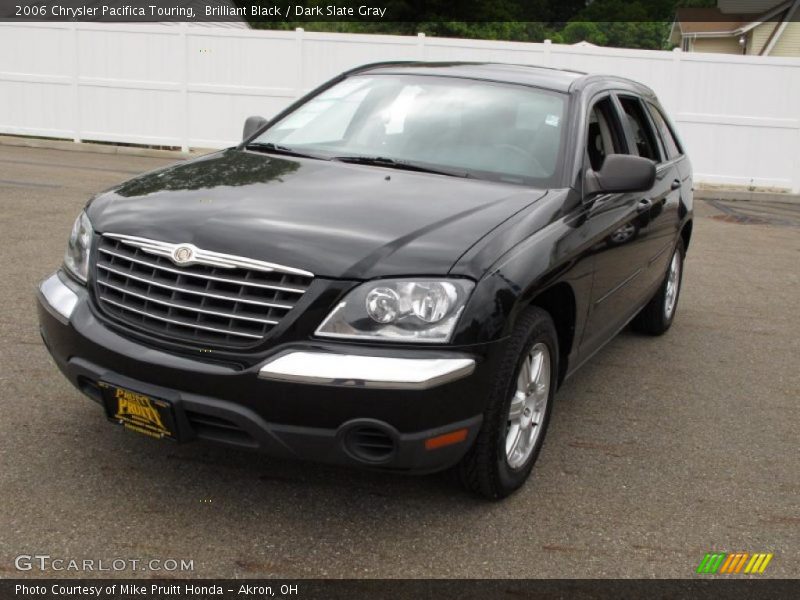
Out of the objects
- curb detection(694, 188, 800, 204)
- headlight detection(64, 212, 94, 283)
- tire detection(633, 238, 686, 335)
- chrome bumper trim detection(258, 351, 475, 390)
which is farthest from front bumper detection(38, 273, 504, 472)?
curb detection(694, 188, 800, 204)

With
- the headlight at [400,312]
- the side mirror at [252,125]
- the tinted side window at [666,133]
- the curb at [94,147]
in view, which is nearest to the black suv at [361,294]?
the headlight at [400,312]

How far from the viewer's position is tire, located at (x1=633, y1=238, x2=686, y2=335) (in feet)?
20.1

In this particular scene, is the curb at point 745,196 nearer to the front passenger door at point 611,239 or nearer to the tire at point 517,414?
the front passenger door at point 611,239

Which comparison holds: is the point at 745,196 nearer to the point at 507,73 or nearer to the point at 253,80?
the point at 253,80

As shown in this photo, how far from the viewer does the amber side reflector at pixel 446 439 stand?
3.00 metres

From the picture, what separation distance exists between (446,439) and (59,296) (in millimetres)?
1646

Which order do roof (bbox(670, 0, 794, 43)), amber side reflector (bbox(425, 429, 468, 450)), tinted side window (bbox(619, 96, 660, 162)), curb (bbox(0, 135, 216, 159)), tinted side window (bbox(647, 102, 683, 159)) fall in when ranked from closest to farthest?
amber side reflector (bbox(425, 429, 468, 450)), tinted side window (bbox(619, 96, 660, 162)), tinted side window (bbox(647, 102, 683, 159)), curb (bbox(0, 135, 216, 159)), roof (bbox(670, 0, 794, 43))

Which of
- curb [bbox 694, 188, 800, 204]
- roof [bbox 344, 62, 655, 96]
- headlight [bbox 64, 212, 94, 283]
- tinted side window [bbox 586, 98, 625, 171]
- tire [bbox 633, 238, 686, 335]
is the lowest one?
curb [bbox 694, 188, 800, 204]

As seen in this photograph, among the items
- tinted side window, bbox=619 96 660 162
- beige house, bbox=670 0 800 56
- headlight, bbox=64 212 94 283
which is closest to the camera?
headlight, bbox=64 212 94 283

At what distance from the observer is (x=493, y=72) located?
4.77 meters

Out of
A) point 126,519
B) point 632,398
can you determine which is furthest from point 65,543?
point 632,398

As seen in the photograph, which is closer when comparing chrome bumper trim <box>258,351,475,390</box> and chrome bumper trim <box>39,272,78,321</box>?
chrome bumper trim <box>258,351,475,390</box>

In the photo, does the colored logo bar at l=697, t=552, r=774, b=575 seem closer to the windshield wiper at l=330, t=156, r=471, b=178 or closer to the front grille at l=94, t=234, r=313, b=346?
the front grille at l=94, t=234, r=313, b=346

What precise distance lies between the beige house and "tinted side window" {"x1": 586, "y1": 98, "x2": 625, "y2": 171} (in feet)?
102
